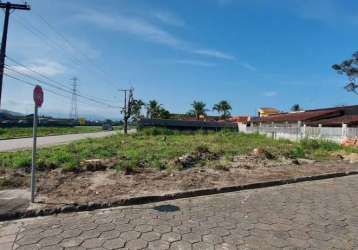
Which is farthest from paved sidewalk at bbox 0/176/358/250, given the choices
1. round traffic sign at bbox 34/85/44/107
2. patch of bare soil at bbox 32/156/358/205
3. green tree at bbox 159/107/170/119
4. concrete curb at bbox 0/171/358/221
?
green tree at bbox 159/107/170/119

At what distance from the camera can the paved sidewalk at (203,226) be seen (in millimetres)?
4020

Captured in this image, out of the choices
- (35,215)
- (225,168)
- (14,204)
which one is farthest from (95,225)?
(225,168)

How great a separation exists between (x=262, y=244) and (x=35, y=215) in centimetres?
366

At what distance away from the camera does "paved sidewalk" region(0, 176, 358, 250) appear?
4.02 m

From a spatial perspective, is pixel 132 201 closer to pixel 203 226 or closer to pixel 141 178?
pixel 203 226

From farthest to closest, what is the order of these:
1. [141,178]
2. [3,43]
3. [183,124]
→ 1. [183,124]
2. [3,43]
3. [141,178]

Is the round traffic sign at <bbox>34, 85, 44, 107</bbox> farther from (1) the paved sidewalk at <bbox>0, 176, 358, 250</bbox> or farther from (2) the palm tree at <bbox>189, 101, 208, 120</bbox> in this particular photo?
(2) the palm tree at <bbox>189, 101, 208, 120</bbox>

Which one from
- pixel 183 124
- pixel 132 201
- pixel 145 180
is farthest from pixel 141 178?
pixel 183 124

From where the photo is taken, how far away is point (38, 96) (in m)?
5.64

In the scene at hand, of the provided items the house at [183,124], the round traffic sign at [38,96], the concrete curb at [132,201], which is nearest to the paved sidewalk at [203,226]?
the concrete curb at [132,201]

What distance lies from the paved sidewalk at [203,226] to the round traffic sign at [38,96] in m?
2.11

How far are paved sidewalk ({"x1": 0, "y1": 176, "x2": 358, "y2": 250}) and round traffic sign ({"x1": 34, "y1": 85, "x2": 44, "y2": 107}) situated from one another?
211cm

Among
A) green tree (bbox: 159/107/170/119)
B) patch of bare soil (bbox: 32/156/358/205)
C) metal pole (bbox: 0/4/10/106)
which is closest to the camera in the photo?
patch of bare soil (bbox: 32/156/358/205)

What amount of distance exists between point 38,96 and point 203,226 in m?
3.79
